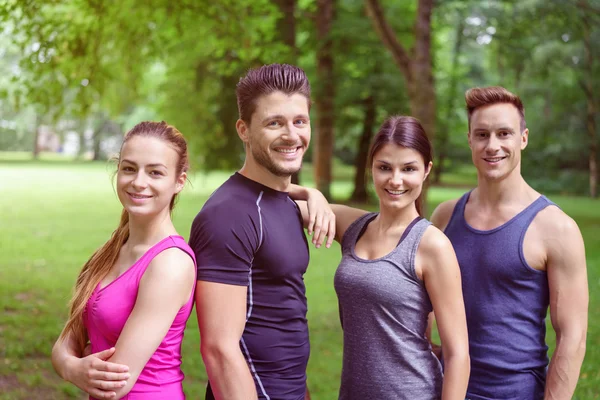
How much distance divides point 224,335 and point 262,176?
0.69m

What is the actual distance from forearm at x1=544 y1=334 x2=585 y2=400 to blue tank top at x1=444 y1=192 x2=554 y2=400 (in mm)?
112

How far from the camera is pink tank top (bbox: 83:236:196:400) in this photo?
2460 millimetres

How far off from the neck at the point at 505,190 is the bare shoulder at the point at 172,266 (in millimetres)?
1394

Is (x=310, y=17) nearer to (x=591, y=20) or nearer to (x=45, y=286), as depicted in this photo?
(x=591, y=20)

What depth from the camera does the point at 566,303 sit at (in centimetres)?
286

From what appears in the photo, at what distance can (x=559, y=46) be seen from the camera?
84.9 ft

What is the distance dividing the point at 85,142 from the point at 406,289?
70435 millimetres

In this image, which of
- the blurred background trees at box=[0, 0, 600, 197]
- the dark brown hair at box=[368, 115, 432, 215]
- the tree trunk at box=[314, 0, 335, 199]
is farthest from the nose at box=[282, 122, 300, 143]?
the tree trunk at box=[314, 0, 335, 199]

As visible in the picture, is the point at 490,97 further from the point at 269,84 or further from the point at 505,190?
the point at 269,84

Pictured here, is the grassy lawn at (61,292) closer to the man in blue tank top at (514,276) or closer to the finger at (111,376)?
the finger at (111,376)

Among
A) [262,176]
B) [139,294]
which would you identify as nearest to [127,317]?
[139,294]

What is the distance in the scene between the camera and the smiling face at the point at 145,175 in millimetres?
2525

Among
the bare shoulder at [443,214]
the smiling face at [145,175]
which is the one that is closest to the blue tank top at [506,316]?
A: the bare shoulder at [443,214]

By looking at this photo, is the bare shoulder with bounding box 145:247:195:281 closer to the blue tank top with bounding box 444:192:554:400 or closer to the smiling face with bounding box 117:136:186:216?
the smiling face with bounding box 117:136:186:216
